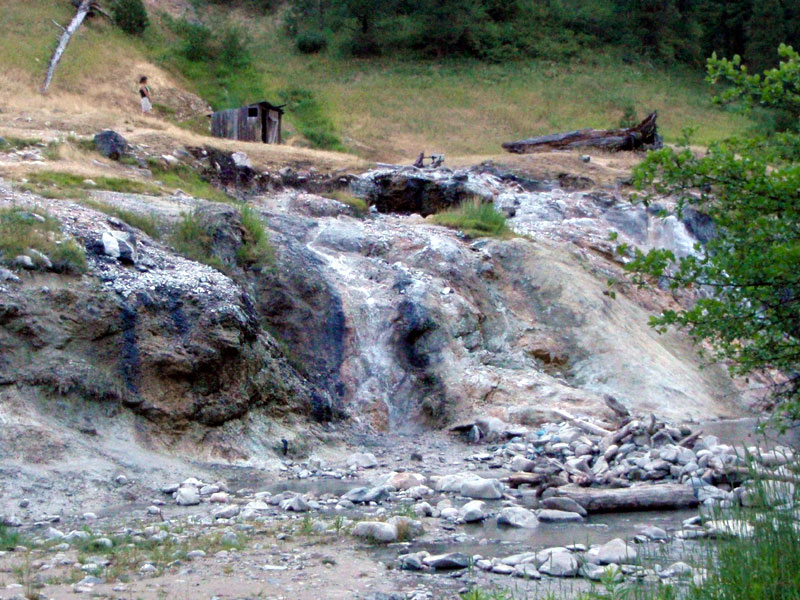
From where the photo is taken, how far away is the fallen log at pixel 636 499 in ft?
27.8

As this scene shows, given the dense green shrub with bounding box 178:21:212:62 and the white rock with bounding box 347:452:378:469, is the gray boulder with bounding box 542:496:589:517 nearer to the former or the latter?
the white rock with bounding box 347:452:378:469

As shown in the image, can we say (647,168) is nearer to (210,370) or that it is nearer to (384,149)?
(210,370)

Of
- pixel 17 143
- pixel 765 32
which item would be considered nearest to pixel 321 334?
pixel 17 143

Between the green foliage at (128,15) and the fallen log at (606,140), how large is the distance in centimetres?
2083

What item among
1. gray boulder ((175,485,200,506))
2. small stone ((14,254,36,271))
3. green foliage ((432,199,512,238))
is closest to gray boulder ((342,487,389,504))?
gray boulder ((175,485,200,506))

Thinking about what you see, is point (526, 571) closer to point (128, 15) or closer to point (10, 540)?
point (10, 540)

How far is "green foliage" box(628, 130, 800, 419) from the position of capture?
17.2 ft

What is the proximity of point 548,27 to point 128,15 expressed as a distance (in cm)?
2584

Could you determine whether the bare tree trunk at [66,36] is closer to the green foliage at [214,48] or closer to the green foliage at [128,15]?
the green foliage at [128,15]

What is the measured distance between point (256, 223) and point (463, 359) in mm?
A: 4148

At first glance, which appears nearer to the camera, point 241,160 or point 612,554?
point 612,554

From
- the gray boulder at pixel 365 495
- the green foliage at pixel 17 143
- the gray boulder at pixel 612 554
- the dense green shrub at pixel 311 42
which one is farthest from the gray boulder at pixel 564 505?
the dense green shrub at pixel 311 42

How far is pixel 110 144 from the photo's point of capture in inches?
704

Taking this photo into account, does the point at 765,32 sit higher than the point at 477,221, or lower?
higher
